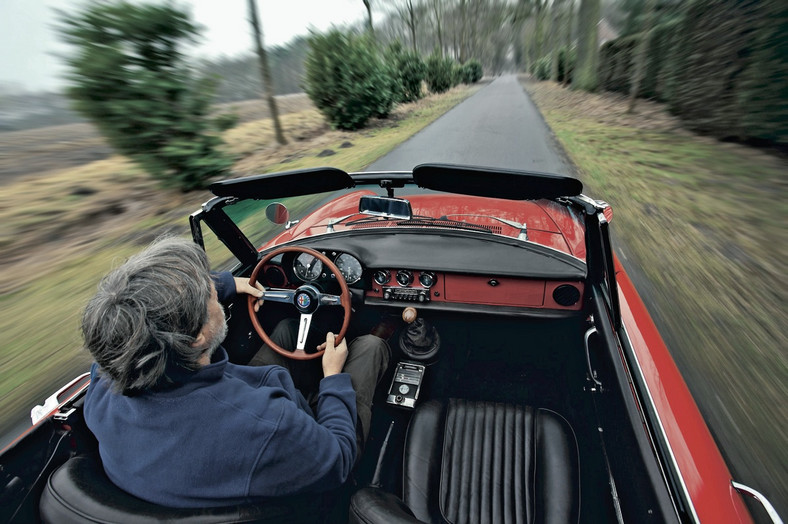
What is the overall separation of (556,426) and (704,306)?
2.38m

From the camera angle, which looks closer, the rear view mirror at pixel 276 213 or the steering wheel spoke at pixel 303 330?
the steering wheel spoke at pixel 303 330

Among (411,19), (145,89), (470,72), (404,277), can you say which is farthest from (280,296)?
(470,72)

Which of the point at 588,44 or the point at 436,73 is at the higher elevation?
the point at 588,44

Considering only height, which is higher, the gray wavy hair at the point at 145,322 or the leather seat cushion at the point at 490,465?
the gray wavy hair at the point at 145,322

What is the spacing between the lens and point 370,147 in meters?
11.0

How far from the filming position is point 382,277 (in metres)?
2.73

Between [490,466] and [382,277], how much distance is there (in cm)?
129

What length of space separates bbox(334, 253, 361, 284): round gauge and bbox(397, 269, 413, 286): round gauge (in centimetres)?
27

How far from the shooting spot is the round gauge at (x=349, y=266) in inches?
106

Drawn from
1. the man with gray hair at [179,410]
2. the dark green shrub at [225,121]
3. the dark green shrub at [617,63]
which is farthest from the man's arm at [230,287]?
the dark green shrub at [617,63]

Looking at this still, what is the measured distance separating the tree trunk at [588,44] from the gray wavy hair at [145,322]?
2155 cm

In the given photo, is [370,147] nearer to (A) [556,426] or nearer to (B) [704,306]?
(B) [704,306]

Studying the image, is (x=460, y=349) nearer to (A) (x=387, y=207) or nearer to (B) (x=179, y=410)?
(A) (x=387, y=207)

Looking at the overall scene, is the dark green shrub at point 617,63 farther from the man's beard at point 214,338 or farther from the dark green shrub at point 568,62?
the man's beard at point 214,338
